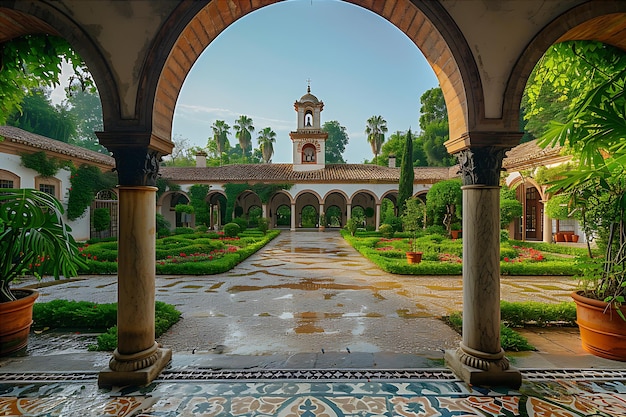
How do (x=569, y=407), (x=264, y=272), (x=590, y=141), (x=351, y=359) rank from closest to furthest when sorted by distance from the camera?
(x=569, y=407), (x=590, y=141), (x=351, y=359), (x=264, y=272)

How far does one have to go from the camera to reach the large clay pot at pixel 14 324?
164 inches

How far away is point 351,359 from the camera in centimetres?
403

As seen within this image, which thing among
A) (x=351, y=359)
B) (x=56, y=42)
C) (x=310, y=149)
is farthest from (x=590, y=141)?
(x=310, y=149)

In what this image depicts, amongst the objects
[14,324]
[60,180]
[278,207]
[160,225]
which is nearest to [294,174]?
[278,207]

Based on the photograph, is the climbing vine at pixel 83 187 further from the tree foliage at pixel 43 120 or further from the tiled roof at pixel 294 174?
the tree foliage at pixel 43 120

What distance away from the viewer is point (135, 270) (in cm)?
353

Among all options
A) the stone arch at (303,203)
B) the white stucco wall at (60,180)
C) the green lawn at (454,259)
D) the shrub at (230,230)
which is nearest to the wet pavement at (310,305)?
the green lawn at (454,259)

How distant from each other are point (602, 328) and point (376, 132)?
49.1 meters

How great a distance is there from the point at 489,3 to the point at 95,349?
6563mm

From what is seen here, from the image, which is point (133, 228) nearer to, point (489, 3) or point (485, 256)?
point (485, 256)

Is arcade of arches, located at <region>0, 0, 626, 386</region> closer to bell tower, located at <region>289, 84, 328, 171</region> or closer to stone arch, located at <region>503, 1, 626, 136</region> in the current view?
stone arch, located at <region>503, 1, 626, 136</region>

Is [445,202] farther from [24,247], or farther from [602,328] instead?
[24,247]

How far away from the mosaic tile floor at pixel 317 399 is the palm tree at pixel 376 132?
49133 mm

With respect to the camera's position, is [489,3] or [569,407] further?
[489,3]
